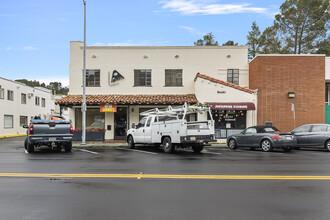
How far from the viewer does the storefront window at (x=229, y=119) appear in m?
22.4

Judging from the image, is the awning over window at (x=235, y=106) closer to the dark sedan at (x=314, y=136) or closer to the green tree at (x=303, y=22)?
the dark sedan at (x=314, y=136)

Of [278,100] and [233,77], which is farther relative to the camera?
[233,77]

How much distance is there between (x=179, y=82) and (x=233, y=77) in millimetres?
4408

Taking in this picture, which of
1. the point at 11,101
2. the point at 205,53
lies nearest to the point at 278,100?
the point at 205,53

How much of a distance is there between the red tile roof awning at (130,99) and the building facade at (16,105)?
9.11 m

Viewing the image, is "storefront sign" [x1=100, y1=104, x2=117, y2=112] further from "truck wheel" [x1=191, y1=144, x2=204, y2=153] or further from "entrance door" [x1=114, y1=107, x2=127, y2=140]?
"truck wheel" [x1=191, y1=144, x2=204, y2=153]

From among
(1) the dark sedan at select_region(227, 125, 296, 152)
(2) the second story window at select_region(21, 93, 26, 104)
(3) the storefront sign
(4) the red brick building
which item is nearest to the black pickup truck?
(3) the storefront sign

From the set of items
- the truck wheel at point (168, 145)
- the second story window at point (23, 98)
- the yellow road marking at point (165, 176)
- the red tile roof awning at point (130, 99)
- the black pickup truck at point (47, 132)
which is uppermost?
the second story window at point (23, 98)

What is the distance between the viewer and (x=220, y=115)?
22.4m

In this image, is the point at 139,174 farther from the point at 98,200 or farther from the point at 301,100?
the point at 301,100

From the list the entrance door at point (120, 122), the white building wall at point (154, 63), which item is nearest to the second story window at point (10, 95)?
the white building wall at point (154, 63)

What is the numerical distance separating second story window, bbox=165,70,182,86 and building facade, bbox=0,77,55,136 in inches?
545

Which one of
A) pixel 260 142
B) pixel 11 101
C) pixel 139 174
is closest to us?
pixel 139 174

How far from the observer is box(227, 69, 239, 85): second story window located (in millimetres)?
24594
